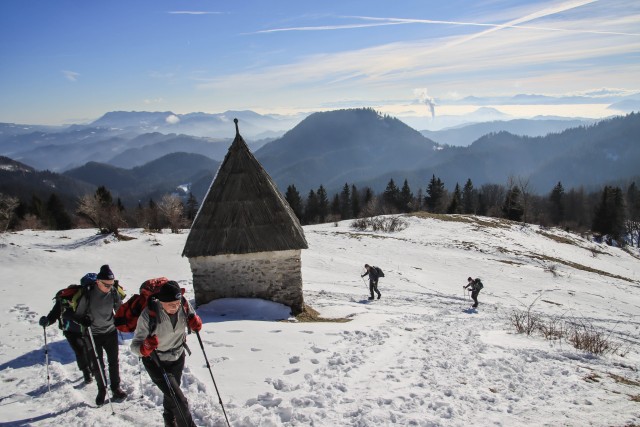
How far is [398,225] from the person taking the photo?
40.5 meters

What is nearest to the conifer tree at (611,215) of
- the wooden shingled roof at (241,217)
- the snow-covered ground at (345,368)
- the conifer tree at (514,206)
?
the conifer tree at (514,206)

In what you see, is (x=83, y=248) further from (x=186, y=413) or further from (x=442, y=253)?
(x=442, y=253)

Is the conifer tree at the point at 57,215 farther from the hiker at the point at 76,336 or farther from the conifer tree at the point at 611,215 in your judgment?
the conifer tree at the point at 611,215

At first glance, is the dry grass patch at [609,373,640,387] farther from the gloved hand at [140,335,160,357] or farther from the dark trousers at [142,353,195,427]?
the gloved hand at [140,335,160,357]

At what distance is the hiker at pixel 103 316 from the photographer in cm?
615

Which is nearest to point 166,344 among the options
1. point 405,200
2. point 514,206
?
point 514,206

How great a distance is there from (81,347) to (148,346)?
283 cm

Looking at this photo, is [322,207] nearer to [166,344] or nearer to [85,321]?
[85,321]

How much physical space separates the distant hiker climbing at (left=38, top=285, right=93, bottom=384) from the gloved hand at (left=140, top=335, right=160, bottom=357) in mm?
2426

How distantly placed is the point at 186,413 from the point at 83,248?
22.0 metres

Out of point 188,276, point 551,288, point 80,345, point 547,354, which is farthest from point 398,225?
point 80,345

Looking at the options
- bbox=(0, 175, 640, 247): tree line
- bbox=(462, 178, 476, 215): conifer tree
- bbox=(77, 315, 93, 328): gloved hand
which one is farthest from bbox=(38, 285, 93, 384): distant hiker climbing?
bbox=(462, 178, 476, 215): conifer tree

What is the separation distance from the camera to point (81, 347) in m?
6.54

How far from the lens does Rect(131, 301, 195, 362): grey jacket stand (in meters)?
4.82
